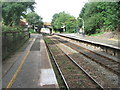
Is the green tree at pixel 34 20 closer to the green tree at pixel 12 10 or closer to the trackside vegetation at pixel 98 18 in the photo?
the trackside vegetation at pixel 98 18

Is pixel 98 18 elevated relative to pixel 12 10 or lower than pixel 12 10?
elevated

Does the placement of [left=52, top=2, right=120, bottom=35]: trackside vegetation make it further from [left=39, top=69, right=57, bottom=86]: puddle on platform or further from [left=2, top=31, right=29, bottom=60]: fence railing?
[left=39, top=69, right=57, bottom=86]: puddle on platform

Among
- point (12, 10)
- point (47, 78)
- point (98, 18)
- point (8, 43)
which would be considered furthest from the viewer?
point (98, 18)

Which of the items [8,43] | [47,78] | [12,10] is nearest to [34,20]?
[12,10]

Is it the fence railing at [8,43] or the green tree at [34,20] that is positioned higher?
the green tree at [34,20]

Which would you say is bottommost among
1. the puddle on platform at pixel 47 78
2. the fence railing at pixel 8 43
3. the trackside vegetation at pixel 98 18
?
the puddle on platform at pixel 47 78

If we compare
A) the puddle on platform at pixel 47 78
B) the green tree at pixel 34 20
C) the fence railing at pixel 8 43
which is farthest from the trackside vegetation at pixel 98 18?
the green tree at pixel 34 20

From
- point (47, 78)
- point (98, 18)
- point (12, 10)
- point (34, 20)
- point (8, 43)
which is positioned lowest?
point (47, 78)

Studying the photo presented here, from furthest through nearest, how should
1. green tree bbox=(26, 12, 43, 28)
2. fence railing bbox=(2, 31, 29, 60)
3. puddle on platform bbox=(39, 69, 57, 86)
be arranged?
green tree bbox=(26, 12, 43, 28) → fence railing bbox=(2, 31, 29, 60) → puddle on platform bbox=(39, 69, 57, 86)

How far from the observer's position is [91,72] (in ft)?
27.1

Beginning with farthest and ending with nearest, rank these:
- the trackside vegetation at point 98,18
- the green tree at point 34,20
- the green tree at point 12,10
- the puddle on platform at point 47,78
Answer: the green tree at point 34,20, the green tree at point 12,10, the trackside vegetation at point 98,18, the puddle on platform at point 47,78

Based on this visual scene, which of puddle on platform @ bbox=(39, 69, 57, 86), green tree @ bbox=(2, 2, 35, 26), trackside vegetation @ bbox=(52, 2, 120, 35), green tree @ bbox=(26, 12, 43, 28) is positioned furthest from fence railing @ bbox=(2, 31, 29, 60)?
green tree @ bbox=(26, 12, 43, 28)

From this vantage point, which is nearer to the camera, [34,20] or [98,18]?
[98,18]

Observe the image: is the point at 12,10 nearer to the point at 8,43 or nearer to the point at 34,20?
the point at 8,43
